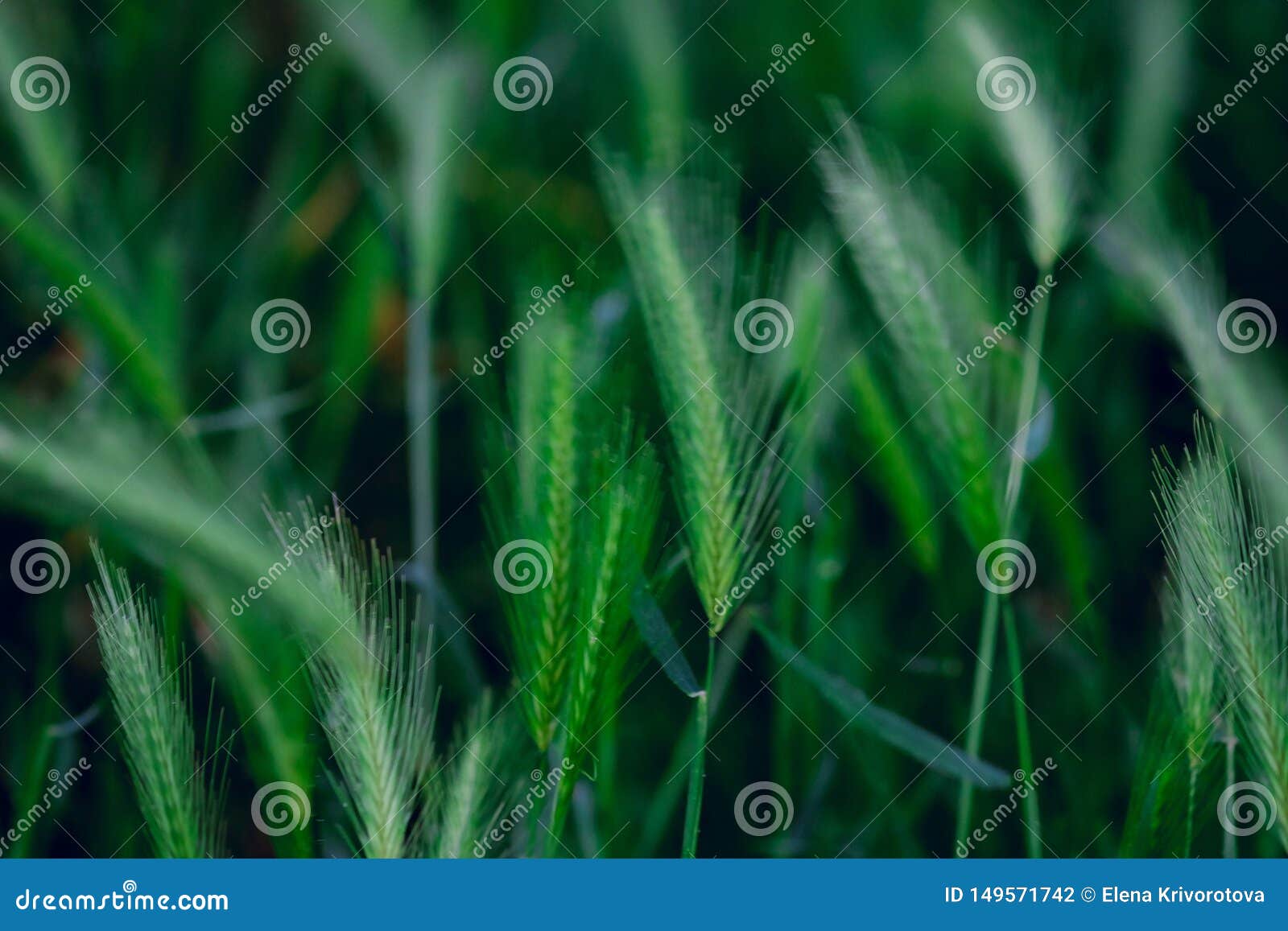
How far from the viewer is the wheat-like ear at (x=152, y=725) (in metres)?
0.89

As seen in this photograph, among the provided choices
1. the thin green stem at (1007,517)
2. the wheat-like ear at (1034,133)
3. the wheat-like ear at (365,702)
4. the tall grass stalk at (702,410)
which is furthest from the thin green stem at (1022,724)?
the wheat-like ear at (365,702)

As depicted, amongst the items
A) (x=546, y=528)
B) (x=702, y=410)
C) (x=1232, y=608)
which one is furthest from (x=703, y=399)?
(x=1232, y=608)

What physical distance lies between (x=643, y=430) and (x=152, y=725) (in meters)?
0.47

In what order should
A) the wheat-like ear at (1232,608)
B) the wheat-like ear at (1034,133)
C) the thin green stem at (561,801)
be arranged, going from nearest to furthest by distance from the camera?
1. the thin green stem at (561,801)
2. the wheat-like ear at (1232,608)
3. the wheat-like ear at (1034,133)

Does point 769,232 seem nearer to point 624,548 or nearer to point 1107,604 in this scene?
point 1107,604

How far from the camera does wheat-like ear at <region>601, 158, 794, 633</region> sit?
89 cm

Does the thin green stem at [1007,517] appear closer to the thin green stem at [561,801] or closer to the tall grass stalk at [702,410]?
the tall grass stalk at [702,410]

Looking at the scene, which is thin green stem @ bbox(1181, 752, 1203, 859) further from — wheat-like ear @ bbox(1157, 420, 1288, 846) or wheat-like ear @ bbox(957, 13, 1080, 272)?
wheat-like ear @ bbox(957, 13, 1080, 272)

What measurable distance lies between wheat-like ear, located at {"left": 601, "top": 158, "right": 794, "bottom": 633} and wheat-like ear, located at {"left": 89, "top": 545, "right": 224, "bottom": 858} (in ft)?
1.48

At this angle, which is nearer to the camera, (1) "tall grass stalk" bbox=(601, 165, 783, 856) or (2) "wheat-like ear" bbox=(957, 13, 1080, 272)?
(1) "tall grass stalk" bbox=(601, 165, 783, 856)

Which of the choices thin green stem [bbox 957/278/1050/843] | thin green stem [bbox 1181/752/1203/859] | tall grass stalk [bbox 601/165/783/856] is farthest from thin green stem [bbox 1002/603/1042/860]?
tall grass stalk [bbox 601/165/783/856]

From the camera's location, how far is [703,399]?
0.91 meters

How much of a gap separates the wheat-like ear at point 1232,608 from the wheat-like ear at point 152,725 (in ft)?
2.74

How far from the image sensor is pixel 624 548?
86 cm
